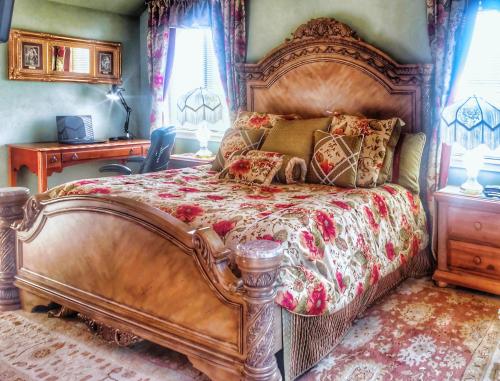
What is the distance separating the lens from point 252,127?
4137 millimetres

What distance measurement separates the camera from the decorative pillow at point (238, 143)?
12.7 feet

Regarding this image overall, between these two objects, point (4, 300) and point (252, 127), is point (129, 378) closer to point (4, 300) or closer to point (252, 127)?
point (4, 300)

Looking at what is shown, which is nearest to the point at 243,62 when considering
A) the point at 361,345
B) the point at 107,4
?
the point at 107,4

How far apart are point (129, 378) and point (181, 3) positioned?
386 cm

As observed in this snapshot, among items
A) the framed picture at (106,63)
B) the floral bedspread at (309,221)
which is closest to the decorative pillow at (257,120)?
the floral bedspread at (309,221)

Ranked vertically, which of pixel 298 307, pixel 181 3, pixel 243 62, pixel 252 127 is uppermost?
pixel 181 3

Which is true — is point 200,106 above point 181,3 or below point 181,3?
below

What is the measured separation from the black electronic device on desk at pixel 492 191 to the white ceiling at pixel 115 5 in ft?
13.0

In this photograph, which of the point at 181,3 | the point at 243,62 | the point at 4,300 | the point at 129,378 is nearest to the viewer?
the point at 129,378

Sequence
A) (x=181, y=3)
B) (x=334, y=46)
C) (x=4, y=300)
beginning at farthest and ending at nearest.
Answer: (x=181, y=3) → (x=334, y=46) → (x=4, y=300)

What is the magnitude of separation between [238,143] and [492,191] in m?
1.77

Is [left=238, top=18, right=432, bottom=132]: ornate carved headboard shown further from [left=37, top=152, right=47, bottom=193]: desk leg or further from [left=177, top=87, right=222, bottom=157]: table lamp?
[left=37, top=152, right=47, bottom=193]: desk leg

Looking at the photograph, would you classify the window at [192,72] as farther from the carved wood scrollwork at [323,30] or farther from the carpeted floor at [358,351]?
the carpeted floor at [358,351]

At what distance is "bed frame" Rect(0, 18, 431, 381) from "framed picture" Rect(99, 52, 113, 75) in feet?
8.74
